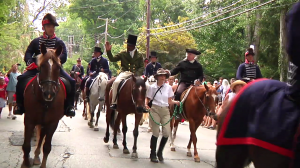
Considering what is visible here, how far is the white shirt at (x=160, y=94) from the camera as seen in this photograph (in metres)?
9.20

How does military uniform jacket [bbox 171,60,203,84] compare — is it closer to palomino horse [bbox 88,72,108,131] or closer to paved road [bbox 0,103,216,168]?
paved road [bbox 0,103,216,168]


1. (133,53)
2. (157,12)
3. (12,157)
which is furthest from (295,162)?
(157,12)

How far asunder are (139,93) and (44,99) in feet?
8.91

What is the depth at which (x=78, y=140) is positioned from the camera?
35.8 ft

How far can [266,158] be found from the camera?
10.4 feet

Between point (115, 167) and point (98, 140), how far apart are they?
11.1 ft

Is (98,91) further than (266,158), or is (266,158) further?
(98,91)

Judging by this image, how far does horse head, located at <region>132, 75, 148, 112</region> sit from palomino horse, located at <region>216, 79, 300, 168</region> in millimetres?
5318

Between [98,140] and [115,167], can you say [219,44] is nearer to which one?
[98,140]

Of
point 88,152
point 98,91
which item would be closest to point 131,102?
point 88,152

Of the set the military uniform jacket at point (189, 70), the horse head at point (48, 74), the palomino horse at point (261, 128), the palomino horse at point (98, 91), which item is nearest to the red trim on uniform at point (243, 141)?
the palomino horse at point (261, 128)

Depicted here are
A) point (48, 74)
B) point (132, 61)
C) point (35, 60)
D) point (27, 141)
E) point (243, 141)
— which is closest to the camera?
point (243, 141)

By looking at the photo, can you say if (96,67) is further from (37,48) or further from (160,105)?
(37,48)

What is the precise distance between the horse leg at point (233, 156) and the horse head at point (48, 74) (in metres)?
4.11
